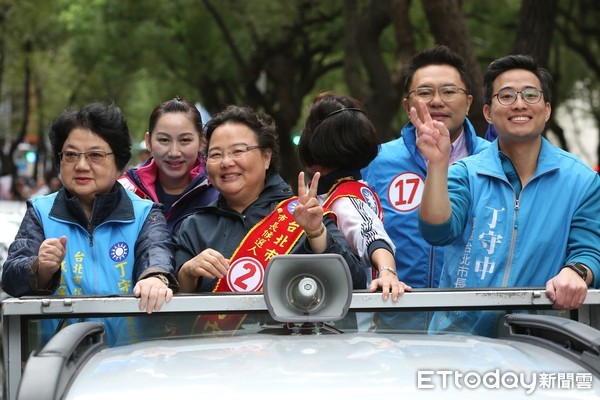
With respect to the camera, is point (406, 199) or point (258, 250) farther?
point (406, 199)

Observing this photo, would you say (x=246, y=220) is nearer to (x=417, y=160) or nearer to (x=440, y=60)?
(x=417, y=160)

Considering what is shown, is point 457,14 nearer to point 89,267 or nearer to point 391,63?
point 89,267

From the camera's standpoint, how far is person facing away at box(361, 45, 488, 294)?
4.69m

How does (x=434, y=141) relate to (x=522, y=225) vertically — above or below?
above

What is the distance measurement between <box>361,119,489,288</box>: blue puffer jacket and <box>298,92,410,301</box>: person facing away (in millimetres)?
325

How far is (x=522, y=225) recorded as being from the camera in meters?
3.97

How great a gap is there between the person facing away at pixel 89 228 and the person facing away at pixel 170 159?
35.5 inches

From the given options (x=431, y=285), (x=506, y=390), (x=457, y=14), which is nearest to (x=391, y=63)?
(x=457, y=14)

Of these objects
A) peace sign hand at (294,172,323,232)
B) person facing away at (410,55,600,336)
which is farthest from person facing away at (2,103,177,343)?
person facing away at (410,55,600,336)

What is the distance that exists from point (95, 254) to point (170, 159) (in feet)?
4.38

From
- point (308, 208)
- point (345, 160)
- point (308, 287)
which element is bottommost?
point (308, 287)
